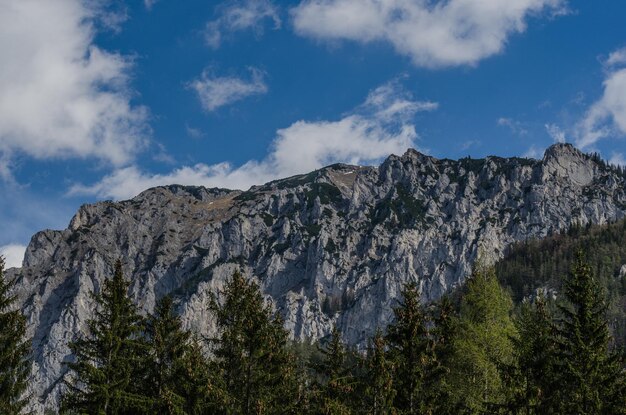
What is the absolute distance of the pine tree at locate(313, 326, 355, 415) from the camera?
29469 millimetres

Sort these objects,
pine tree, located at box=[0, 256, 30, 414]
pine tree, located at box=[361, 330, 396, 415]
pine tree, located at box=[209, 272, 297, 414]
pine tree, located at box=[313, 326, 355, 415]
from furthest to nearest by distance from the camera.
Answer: pine tree, located at box=[0, 256, 30, 414]
pine tree, located at box=[209, 272, 297, 414]
pine tree, located at box=[361, 330, 396, 415]
pine tree, located at box=[313, 326, 355, 415]

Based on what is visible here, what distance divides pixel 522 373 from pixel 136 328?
21.1 metres

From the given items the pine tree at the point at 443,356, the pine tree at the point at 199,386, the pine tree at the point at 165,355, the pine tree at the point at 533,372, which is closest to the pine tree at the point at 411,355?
the pine tree at the point at 443,356

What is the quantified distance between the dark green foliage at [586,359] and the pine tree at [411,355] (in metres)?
6.82

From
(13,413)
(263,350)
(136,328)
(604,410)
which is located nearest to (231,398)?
(263,350)

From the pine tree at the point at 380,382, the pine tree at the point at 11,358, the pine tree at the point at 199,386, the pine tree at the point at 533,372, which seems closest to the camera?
the pine tree at the point at 533,372

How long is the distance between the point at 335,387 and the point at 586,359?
13.3m

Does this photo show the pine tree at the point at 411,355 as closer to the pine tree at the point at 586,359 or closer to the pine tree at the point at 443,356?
the pine tree at the point at 443,356

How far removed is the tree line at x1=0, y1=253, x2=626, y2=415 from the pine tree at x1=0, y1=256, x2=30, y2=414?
0.07m

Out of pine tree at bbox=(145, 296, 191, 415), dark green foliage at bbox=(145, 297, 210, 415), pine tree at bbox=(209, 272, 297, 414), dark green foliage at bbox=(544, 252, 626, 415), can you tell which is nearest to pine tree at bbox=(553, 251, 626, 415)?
dark green foliage at bbox=(544, 252, 626, 415)

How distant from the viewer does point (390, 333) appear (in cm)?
3516

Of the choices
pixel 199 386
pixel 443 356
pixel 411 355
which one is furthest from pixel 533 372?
pixel 199 386

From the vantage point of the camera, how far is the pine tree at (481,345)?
34594 millimetres

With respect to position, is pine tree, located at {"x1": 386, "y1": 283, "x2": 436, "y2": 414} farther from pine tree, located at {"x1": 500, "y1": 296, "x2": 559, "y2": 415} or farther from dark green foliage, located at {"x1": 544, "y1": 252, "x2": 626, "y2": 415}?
dark green foliage, located at {"x1": 544, "y1": 252, "x2": 626, "y2": 415}
